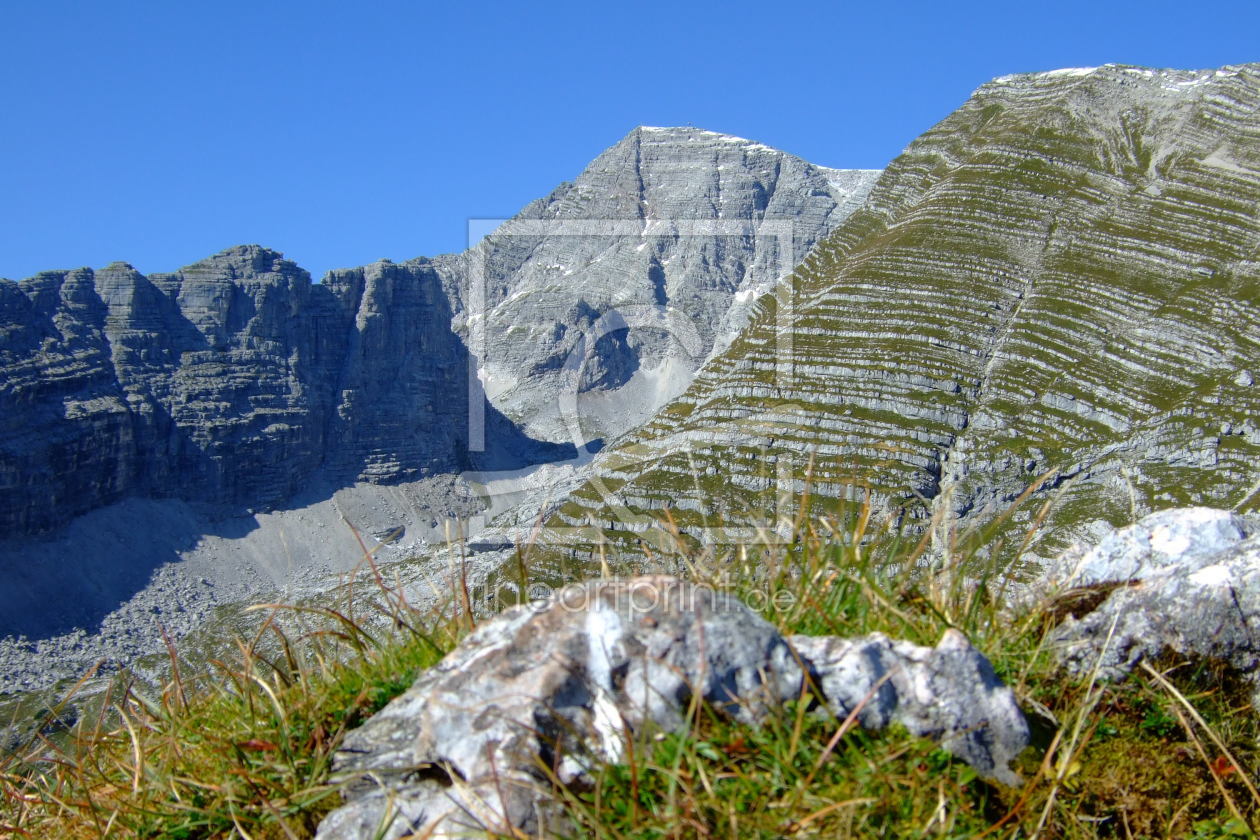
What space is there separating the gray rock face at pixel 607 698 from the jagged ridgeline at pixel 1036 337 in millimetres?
57368

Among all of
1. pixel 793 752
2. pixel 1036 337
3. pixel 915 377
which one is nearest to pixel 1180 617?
pixel 793 752

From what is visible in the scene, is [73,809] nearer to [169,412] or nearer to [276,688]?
[276,688]

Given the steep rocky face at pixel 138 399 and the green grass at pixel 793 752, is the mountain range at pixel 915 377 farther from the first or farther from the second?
the green grass at pixel 793 752

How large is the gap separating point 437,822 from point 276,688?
163cm

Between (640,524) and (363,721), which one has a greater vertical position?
(363,721)

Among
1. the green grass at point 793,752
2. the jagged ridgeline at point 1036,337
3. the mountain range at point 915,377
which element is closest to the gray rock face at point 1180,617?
the green grass at point 793,752

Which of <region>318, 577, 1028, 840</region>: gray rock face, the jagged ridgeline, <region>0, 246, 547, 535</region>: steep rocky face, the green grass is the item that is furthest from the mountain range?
<region>318, 577, 1028, 840</region>: gray rock face

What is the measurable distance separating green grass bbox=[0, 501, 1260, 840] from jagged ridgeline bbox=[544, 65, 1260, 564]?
56.4 m

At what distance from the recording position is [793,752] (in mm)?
3037

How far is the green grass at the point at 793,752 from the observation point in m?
3.01

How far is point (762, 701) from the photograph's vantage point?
3.18 metres

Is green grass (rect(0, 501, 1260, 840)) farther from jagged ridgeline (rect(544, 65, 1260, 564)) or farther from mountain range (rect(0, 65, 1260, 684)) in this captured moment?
jagged ridgeline (rect(544, 65, 1260, 564))

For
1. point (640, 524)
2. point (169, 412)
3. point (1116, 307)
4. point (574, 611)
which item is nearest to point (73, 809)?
point (574, 611)

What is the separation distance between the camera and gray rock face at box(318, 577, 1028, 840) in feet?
10.3
